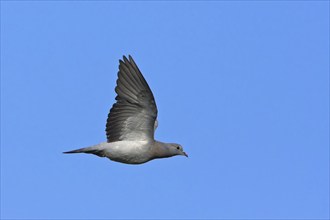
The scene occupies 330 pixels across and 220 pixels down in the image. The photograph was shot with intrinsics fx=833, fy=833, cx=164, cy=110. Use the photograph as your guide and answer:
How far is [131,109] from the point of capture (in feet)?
64.1

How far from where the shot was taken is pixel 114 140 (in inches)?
781

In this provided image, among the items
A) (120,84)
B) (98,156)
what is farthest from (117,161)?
(120,84)

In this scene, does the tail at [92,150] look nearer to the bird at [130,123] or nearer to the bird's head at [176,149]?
the bird at [130,123]

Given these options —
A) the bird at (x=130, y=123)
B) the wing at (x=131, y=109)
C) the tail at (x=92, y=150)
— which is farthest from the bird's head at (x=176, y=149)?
the tail at (x=92, y=150)

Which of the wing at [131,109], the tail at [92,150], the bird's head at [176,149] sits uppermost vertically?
the wing at [131,109]

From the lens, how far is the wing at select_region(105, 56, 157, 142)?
1925 cm

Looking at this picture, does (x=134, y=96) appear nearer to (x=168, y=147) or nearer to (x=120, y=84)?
(x=120, y=84)

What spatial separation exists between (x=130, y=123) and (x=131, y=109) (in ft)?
1.31

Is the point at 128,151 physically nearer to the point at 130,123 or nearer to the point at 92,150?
the point at 130,123

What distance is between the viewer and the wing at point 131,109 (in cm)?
1925

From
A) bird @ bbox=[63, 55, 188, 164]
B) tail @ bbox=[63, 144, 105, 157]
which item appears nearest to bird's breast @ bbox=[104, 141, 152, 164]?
bird @ bbox=[63, 55, 188, 164]

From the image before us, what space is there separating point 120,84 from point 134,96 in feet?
1.41

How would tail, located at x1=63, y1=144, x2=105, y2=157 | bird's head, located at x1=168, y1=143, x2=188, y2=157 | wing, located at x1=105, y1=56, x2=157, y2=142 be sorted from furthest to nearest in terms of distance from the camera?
bird's head, located at x1=168, y1=143, x2=188, y2=157
tail, located at x1=63, y1=144, x2=105, y2=157
wing, located at x1=105, y1=56, x2=157, y2=142

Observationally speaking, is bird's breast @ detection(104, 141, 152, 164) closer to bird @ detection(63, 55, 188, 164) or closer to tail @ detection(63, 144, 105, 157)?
bird @ detection(63, 55, 188, 164)
